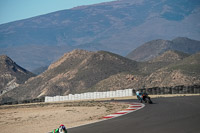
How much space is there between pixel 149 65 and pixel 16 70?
4939 cm

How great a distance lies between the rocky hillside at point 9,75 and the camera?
413 ft

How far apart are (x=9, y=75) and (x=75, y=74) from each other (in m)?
30.5

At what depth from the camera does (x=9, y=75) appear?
430 ft

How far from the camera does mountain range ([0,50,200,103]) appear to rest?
291 feet

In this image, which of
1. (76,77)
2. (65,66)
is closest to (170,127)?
(76,77)

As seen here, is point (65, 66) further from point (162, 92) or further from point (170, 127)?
point (170, 127)

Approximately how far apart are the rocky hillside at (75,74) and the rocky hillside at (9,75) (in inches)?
304

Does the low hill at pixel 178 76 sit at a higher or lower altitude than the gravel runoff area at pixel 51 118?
higher

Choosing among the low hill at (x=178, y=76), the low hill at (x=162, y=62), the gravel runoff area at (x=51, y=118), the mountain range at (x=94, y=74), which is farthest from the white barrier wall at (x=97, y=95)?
the low hill at (x=162, y=62)

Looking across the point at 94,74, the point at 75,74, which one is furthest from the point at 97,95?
the point at 75,74

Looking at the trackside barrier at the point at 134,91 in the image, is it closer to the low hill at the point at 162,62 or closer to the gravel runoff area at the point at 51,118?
the gravel runoff area at the point at 51,118

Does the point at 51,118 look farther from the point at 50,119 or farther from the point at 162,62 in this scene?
the point at 162,62

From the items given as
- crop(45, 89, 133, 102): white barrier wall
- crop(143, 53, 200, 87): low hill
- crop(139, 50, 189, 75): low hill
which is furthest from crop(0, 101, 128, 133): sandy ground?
crop(139, 50, 189, 75): low hill

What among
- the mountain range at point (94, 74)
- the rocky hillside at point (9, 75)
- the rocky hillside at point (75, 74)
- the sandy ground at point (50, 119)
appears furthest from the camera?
the rocky hillside at point (9, 75)
